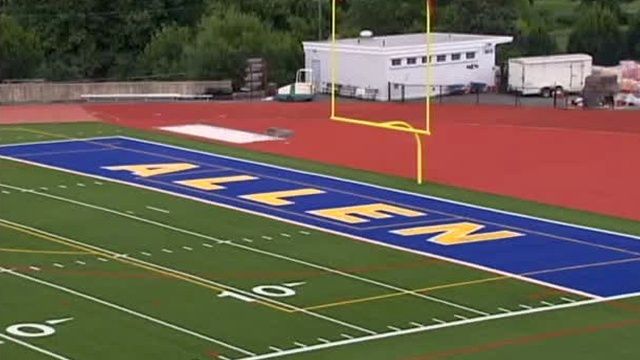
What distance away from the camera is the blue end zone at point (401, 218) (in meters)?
23.4

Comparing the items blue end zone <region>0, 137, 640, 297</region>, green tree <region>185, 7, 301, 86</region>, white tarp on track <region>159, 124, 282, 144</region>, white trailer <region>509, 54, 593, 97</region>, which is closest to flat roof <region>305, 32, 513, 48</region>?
white trailer <region>509, 54, 593, 97</region>

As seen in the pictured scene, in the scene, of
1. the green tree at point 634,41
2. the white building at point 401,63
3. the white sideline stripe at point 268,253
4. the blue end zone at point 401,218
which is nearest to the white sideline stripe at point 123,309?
the white sideline stripe at point 268,253

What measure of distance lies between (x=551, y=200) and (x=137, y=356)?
14.3 meters

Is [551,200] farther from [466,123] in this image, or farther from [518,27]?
[518,27]

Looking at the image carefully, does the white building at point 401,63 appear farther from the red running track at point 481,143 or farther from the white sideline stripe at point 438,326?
the white sideline stripe at point 438,326

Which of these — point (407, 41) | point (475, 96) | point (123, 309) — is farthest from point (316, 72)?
point (123, 309)

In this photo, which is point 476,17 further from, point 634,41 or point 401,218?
point 401,218

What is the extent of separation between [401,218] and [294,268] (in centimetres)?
518

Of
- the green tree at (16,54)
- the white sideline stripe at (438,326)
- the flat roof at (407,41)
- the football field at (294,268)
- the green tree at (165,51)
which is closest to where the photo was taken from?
the white sideline stripe at (438,326)

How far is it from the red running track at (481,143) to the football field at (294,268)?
167cm

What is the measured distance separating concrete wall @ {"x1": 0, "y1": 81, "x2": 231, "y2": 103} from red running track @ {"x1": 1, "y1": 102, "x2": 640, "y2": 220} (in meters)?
2.29

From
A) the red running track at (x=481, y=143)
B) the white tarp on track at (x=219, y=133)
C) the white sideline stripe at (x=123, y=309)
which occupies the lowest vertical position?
the red running track at (x=481, y=143)

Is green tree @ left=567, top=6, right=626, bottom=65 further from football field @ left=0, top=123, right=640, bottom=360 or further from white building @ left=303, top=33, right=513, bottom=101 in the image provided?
football field @ left=0, top=123, right=640, bottom=360

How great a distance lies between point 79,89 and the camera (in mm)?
50969
